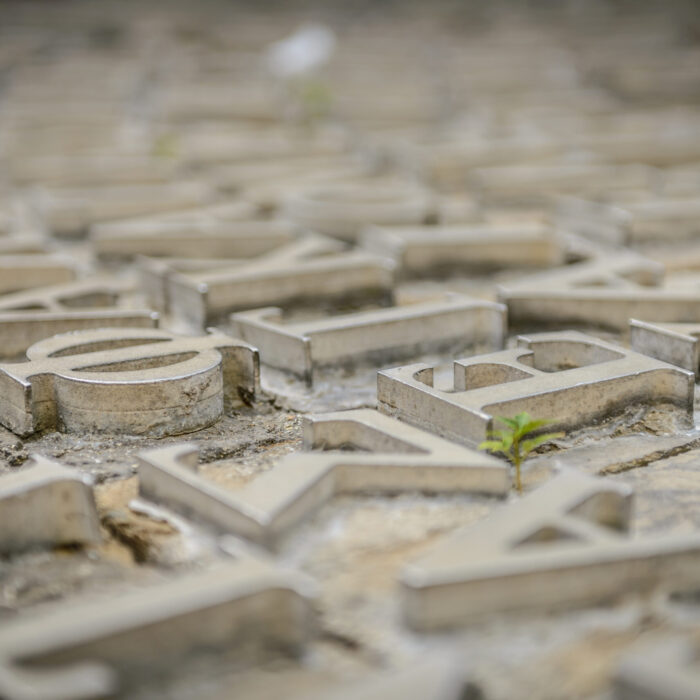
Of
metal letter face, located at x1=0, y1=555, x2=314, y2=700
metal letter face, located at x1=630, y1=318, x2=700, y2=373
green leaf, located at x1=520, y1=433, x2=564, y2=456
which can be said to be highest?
metal letter face, located at x1=630, y1=318, x2=700, y2=373

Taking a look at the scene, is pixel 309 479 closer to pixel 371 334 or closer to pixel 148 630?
pixel 148 630

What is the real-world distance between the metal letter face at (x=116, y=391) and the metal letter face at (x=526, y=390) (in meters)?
1.21

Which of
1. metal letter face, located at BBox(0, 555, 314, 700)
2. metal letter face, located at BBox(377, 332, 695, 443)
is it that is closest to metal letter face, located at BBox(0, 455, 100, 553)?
metal letter face, located at BBox(0, 555, 314, 700)

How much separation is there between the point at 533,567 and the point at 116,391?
331 centimetres

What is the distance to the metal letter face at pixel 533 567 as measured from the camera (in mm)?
4207

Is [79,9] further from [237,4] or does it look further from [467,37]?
[467,37]

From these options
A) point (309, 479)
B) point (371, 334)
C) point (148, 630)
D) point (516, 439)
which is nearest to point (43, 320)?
point (371, 334)

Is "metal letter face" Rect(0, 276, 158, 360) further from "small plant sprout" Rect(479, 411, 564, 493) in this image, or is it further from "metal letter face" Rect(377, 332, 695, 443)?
"small plant sprout" Rect(479, 411, 564, 493)

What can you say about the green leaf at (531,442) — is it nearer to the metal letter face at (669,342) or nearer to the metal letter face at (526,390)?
the metal letter face at (526,390)

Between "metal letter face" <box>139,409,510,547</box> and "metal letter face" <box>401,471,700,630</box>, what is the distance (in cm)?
60

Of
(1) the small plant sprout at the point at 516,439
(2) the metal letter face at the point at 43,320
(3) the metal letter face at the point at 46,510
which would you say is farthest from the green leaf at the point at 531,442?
(2) the metal letter face at the point at 43,320

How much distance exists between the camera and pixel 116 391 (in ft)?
21.8

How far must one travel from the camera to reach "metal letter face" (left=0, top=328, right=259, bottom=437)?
6652 mm

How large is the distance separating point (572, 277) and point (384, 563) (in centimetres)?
535
